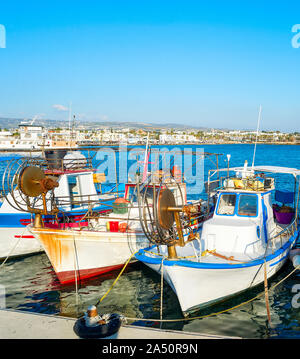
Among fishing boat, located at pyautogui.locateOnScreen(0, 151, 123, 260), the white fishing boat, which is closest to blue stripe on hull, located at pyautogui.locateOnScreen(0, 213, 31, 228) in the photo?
fishing boat, located at pyautogui.locateOnScreen(0, 151, 123, 260)

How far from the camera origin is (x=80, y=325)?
281 inches

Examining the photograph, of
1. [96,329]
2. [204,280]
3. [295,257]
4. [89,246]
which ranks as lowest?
[295,257]

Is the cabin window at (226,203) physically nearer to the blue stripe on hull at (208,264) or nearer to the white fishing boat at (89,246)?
the blue stripe on hull at (208,264)

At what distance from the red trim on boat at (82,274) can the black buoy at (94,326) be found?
5.54 meters

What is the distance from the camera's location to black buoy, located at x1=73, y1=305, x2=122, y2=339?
6.94 metres

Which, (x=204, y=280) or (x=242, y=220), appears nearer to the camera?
(x=204, y=280)

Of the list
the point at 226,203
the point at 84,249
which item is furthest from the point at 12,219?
the point at 226,203

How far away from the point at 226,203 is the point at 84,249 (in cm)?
570

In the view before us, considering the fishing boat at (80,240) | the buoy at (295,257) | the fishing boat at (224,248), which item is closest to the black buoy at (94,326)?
the fishing boat at (224,248)

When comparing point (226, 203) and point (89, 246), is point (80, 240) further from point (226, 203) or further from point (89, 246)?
point (226, 203)

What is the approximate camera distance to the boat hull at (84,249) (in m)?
12.3

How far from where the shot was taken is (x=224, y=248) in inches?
440

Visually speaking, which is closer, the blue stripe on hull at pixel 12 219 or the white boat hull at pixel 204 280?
the white boat hull at pixel 204 280
